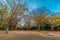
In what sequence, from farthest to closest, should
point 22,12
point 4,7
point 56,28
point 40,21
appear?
point 56,28 → point 40,21 → point 22,12 → point 4,7

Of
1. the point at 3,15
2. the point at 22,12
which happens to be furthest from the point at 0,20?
the point at 22,12

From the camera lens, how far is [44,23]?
6119 cm

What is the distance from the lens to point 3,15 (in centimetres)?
3472

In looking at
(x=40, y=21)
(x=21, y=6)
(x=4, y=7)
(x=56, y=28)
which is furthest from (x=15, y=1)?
(x=56, y=28)

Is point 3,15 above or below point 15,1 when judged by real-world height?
below

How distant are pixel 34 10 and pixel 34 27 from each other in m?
7.02

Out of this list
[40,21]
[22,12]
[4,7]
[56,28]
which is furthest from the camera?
[56,28]

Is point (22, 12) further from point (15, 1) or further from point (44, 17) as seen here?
point (44, 17)

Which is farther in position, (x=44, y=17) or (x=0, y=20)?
(x=44, y=17)

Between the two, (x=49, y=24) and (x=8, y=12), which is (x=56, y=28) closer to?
(x=49, y=24)

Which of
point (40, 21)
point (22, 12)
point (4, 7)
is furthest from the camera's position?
point (40, 21)

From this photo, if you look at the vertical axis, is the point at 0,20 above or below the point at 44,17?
below

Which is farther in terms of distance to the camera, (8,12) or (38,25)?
(38,25)

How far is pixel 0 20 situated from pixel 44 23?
28.4m
